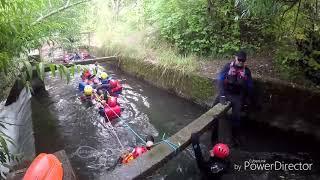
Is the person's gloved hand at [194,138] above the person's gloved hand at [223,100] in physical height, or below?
below

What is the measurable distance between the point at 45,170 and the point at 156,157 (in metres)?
1.58

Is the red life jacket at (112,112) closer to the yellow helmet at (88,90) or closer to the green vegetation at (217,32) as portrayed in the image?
the yellow helmet at (88,90)

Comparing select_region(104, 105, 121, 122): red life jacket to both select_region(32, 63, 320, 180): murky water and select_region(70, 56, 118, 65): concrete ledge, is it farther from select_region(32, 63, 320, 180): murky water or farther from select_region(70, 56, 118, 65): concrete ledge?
select_region(70, 56, 118, 65): concrete ledge

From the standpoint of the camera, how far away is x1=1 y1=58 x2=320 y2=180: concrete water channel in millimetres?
4672

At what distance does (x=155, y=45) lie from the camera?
29.5 feet

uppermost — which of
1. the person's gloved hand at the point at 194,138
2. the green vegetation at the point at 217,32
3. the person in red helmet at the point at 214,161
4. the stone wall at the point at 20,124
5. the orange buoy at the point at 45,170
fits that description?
the green vegetation at the point at 217,32

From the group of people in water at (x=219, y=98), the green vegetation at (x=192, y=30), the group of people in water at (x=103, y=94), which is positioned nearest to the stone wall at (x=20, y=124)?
the green vegetation at (x=192, y=30)

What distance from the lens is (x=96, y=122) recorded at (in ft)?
22.4

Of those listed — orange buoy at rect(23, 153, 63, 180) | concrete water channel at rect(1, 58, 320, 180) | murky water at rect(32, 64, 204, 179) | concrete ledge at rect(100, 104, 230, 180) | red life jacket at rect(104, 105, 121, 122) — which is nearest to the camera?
orange buoy at rect(23, 153, 63, 180)

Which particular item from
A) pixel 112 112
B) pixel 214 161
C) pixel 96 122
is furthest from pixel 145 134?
pixel 214 161

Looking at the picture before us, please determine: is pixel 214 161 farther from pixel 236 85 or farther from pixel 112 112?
pixel 112 112

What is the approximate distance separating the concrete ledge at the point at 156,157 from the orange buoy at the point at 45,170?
896 millimetres

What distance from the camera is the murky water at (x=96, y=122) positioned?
5543mm

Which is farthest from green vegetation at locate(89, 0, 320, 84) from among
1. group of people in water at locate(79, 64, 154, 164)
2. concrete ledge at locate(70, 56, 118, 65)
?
group of people in water at locate(79, 64, 154, 164)
